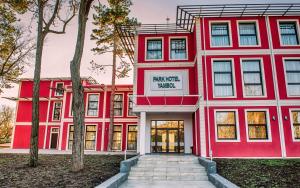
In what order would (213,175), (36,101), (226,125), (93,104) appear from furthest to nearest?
(93,104)
(226,125)
(36,101)
(213,175)

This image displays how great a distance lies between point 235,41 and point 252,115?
4.65m

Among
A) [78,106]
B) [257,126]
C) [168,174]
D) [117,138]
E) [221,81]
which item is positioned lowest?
[168,174]

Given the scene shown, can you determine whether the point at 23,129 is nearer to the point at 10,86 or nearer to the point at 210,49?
the point at 10,86

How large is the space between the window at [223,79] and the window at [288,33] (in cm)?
383

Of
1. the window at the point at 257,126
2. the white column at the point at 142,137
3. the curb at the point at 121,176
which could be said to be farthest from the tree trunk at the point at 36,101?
the window at the point at 257,126

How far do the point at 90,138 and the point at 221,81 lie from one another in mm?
15297

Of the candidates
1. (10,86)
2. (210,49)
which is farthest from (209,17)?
(10,86)

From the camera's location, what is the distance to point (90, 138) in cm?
2281

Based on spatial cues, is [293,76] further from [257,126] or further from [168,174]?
[168,174]

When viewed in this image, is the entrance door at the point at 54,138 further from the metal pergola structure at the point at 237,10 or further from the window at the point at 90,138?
the metal pergola structure at the point at 237,10

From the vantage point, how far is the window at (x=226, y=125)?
1240cm

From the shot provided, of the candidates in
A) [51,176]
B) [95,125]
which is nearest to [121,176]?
[51,176]

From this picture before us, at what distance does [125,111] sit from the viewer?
2322 cm

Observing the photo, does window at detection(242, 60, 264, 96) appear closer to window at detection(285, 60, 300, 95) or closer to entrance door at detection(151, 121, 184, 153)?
window at detection(285, 60, 300, 95)
